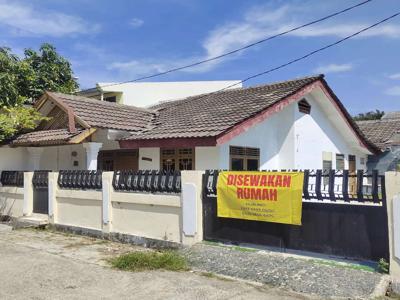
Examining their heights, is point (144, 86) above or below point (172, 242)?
above

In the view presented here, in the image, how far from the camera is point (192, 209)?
8.83m

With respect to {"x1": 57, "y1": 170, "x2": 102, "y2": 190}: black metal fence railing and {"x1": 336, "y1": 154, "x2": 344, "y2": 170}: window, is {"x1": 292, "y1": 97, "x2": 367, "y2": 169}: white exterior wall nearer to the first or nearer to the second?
{"x1": 336, "y1": 154, "x2": 344, "y2": 170}: window

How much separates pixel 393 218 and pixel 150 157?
8559 millimetres

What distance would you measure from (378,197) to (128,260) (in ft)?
14.4

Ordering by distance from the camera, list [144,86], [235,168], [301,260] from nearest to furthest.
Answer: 1. [301,260]
2. [235,168]
3. [144,86]

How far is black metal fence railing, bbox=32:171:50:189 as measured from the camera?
42.2ft

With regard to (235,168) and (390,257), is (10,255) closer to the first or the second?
(235,168)

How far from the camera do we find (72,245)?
396 inches

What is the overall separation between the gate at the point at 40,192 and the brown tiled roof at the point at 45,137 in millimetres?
1019

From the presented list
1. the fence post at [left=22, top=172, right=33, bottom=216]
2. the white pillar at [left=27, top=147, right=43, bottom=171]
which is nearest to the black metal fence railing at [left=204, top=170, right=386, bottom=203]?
the fence post at [left=22, top=172, right=33, bottom=216]

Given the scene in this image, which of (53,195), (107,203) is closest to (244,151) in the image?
(107,203)

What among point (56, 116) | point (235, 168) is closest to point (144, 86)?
point (56, 116)

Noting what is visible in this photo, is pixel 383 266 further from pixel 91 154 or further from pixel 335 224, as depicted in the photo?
pixel 91 154

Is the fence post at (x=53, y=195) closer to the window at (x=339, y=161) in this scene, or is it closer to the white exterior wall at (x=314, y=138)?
the white exterior wall at (x=314, y=138)
